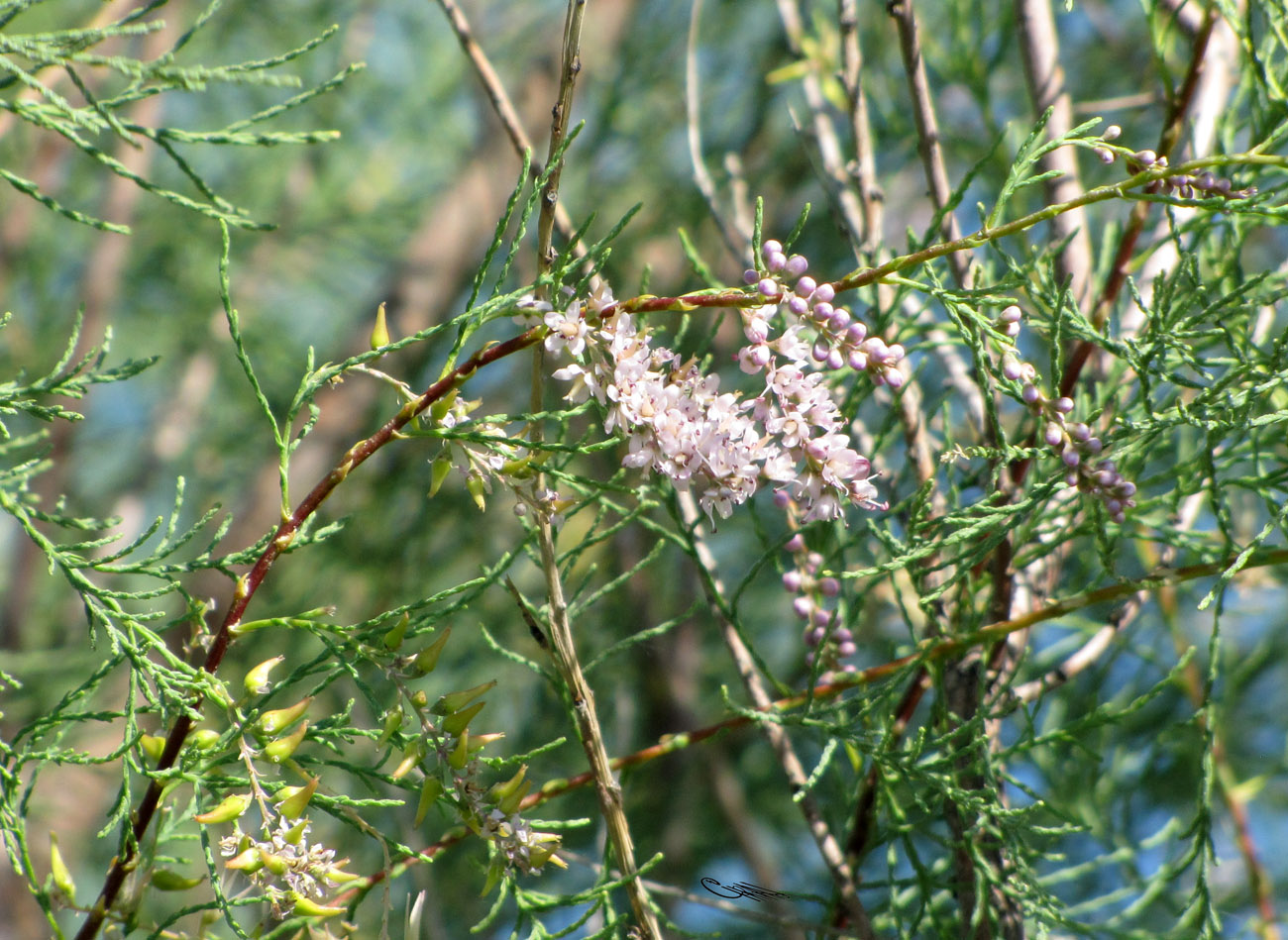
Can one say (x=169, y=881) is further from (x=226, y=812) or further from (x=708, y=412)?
(x=708, y=412)

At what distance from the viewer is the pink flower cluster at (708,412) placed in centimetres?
66

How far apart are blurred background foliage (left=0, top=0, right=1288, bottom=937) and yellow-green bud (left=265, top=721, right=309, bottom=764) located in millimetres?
850

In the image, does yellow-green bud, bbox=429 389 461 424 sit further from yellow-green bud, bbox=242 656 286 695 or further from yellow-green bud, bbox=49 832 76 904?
yellow-green bud, bbox=49 832 76 904

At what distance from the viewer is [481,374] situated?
246 centimetres

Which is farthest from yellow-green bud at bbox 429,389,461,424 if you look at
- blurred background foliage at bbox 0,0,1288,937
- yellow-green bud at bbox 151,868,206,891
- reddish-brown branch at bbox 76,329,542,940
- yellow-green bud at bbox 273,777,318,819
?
blurred background foliage at bbox 0,0,1288,937

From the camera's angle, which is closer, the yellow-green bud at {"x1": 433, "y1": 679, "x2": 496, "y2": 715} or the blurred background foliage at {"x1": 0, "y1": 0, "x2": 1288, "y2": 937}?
the yellow-green bud at {"x1": 433, "y1": 679, "x2": 496, "y2": 715}

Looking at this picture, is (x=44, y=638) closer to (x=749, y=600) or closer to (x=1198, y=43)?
(x=749, y=600)

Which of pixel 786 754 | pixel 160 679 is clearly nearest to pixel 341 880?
pixel 160 679

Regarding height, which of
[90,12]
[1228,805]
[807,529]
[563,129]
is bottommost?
[1228,805]

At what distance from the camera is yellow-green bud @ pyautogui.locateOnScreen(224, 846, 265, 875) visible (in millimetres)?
645

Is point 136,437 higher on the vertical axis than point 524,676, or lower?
higher

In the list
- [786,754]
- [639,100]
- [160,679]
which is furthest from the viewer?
[639,100]

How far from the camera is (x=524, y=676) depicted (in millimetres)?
2324

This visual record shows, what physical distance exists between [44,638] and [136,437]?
706mm
